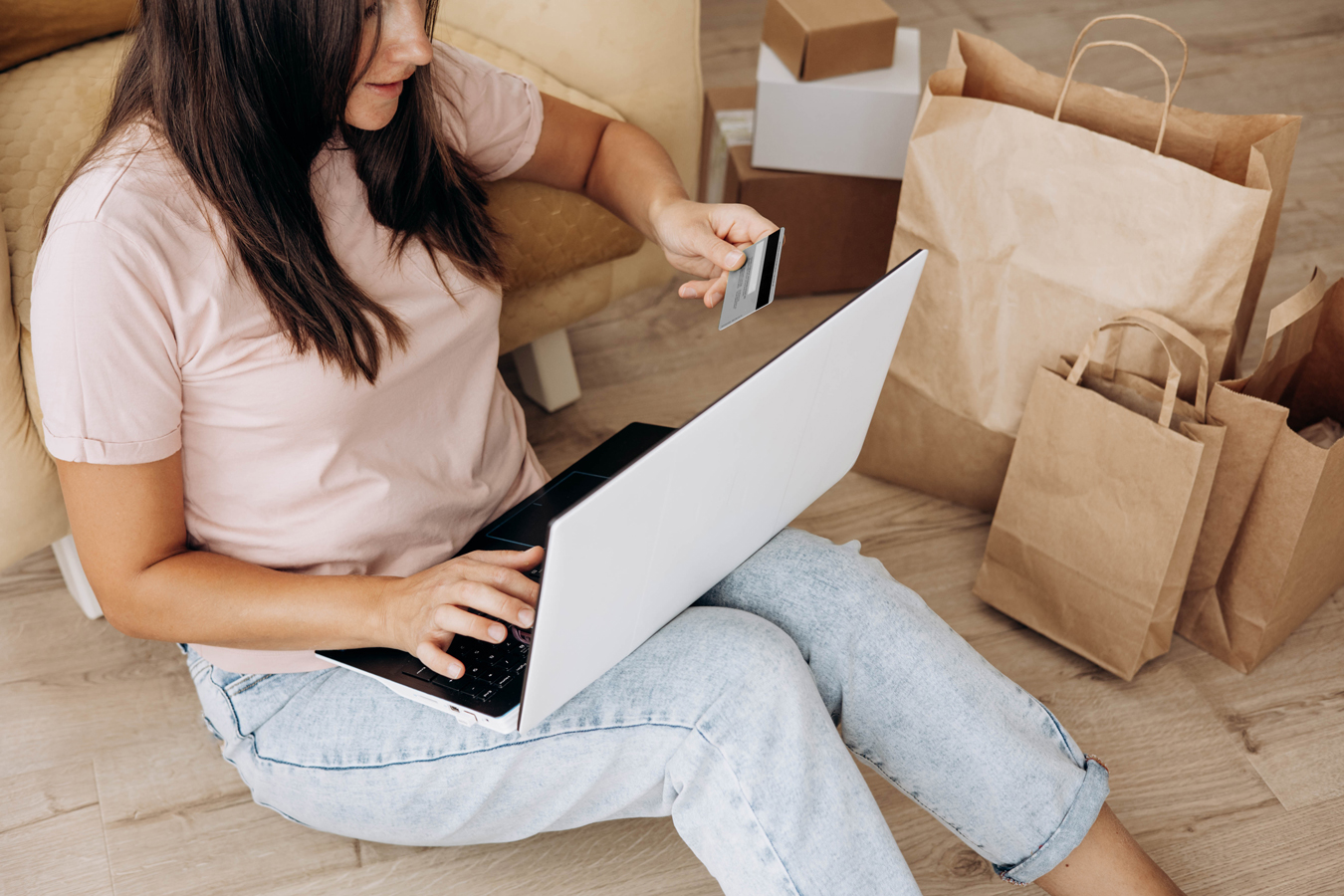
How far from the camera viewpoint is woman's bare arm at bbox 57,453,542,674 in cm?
71

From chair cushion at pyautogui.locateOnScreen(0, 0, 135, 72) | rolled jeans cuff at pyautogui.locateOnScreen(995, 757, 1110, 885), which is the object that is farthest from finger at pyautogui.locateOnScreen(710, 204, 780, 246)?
chair cushion at pyautogui.locateOnScreen(0, 0, 135, 72)

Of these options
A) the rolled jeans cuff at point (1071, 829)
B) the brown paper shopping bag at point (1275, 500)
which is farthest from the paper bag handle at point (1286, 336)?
the rolled jeans cuff at point (1071, 829)

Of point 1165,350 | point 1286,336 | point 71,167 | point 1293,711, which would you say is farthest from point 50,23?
point 1293,711

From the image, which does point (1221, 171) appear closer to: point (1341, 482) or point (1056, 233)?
Answer: point (1056, 233)

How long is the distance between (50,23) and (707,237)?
0.73 meters

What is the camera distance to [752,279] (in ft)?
2.64

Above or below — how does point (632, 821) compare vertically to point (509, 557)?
below

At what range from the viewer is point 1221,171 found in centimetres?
114

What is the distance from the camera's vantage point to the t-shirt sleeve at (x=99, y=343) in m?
0.67

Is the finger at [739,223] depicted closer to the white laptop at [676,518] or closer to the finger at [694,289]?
the finger at [694,289]

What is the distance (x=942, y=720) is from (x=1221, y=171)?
26.7 inches

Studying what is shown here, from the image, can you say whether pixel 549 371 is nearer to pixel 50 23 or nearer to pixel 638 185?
pixel 638 185

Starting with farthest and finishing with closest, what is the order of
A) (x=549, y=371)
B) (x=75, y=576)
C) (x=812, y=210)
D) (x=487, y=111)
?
(x=812, y=210) → (x=549, y=371) → (x=75, y=576) → (x=487, y=111)

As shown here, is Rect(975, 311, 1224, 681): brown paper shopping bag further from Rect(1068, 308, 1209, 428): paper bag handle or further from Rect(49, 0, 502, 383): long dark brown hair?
Rect(49, 0, 502, 383): long dark brown hair
